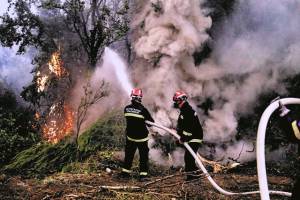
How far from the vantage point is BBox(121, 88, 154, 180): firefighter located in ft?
26.9

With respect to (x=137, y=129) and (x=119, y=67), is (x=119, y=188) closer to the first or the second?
(x=137, y=129)

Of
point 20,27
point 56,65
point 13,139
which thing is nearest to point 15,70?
point 56,65

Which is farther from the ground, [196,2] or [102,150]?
[196,2]

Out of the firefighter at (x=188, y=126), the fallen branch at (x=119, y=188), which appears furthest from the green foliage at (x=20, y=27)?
the fallen branch at (x=119, y=188)

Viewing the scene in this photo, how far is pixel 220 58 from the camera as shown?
14617 mm

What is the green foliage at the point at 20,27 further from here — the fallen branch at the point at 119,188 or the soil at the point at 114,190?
the fallen branch at the point at 119,188

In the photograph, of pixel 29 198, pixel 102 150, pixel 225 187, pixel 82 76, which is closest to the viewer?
pixel 29 198

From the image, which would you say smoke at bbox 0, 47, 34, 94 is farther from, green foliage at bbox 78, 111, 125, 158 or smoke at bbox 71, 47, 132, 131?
green foliage at bbox 78, 111, 125, 158

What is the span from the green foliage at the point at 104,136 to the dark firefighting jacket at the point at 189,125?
3.54 m

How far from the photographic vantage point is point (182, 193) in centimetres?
653

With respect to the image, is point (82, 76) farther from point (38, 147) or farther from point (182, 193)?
point (182, 193)

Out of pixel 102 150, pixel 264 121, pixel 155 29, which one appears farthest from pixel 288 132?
pixel 155 29

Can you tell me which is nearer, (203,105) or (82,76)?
(203,105)

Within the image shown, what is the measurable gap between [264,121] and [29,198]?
4.39 m
